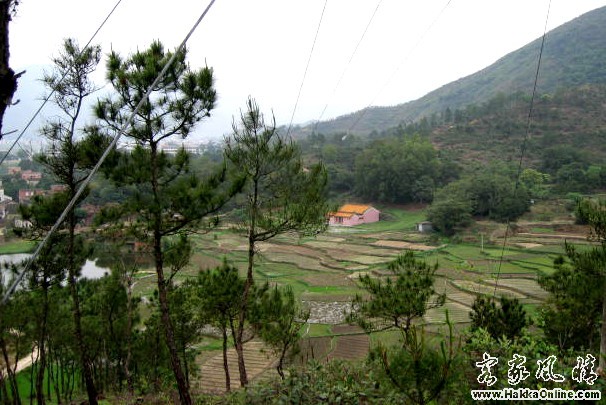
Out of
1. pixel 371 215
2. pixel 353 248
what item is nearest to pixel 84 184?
pixel 353 248

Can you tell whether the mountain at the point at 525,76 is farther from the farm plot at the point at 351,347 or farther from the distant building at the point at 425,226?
the farm plot at the point at 351,347

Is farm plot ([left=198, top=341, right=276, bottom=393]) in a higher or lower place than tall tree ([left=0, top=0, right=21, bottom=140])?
lower

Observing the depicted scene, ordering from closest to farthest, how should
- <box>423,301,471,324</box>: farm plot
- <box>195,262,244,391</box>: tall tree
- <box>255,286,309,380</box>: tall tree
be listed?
<box>255,286,309,380</box>: tall tree < <box>195,262,244,391</box>: tall tree < <box>423,301,471,324</box>: farm plot

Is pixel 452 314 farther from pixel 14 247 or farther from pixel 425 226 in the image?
pixel 14 247

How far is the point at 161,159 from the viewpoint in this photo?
262 inches

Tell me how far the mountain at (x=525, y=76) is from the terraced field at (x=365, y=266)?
45.8 meters

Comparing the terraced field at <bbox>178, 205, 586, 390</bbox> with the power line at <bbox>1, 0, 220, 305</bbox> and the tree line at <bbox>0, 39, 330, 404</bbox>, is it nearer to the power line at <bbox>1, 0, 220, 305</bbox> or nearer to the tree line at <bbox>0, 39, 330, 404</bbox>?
the tree line at <bbox>0, 39, 330, 404</bbox>

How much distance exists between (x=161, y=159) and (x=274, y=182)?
2059mm

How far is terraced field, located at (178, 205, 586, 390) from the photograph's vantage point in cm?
1756

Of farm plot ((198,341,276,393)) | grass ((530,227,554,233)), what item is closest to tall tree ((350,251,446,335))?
farm plot ((198,341,276,393))

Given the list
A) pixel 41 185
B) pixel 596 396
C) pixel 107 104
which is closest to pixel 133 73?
pixel 107 104

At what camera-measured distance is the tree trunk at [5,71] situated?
7.09ft

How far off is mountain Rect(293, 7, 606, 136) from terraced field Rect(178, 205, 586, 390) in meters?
45.8

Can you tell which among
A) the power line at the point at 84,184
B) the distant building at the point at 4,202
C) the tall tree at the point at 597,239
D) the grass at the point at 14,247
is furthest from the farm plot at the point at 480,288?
the distant building at the point at 4,202
